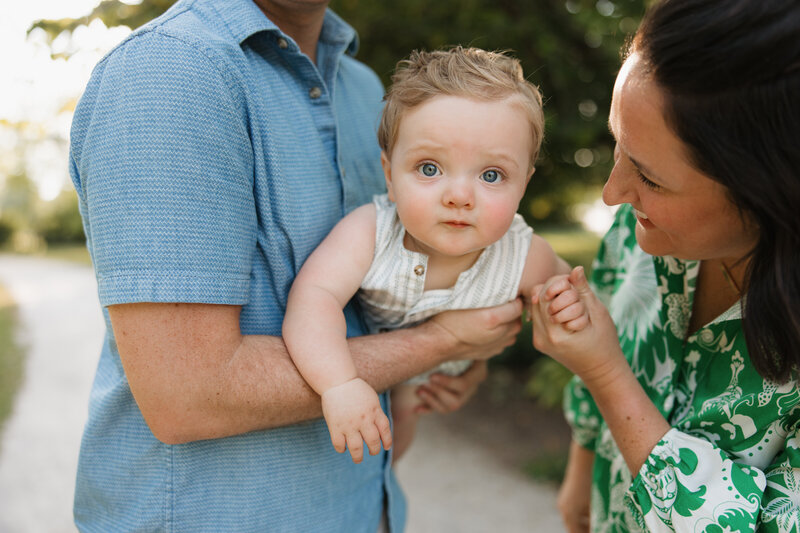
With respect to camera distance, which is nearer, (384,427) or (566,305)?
(384,427)

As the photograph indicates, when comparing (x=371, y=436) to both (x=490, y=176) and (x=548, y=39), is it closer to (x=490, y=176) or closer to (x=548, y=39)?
(x=490, y=176)

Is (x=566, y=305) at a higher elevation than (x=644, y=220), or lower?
lower

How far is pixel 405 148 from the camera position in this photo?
172 centimetres

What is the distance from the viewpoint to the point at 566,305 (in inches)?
69.6

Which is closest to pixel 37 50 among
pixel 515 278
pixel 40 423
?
pixel 515 278

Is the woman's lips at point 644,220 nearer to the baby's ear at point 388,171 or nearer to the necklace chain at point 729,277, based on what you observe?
the necklace chain at point 729,277

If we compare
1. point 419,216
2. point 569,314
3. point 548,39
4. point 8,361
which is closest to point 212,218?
point 419,216

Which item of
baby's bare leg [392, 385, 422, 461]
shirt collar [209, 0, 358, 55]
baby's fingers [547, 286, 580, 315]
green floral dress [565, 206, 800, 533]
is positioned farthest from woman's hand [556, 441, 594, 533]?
shirt collar [209, 0, 358, 55]

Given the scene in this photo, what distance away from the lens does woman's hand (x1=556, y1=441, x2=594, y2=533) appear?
8.01ft

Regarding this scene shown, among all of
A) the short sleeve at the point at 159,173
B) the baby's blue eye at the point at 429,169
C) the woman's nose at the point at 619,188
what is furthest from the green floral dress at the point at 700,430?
the short sleeve at the point at 159,173

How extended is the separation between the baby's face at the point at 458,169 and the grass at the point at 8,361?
6342 mm

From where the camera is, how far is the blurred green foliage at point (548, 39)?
161 inches

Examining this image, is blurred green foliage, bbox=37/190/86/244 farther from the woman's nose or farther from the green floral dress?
the woman's nose

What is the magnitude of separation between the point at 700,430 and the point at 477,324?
0.62 metres
